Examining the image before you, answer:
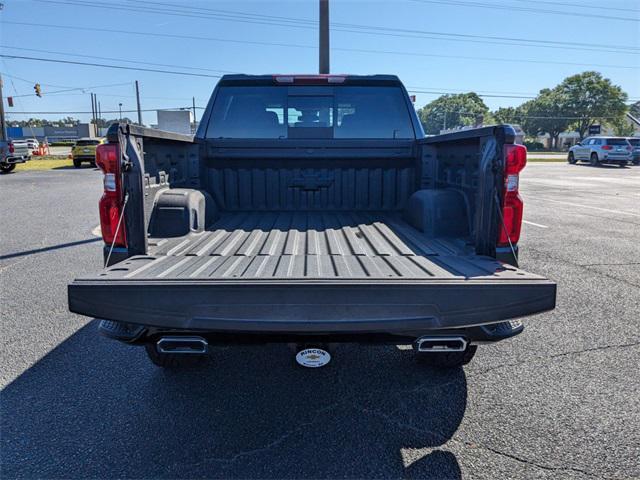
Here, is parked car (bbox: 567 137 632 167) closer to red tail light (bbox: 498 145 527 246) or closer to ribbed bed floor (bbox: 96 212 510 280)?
ribbed bed floor (bbox: 96 212 510 280)

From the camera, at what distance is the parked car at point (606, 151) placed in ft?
94.6

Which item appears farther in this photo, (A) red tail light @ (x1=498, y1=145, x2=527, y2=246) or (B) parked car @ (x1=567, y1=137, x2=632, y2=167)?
(B) parked car @ (x1=567, y1=137, x2=632, y2=167)

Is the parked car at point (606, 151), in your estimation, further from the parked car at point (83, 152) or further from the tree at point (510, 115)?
the tree at point (510, 115)

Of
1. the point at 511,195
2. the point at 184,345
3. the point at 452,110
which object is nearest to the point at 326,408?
the point at 184,345

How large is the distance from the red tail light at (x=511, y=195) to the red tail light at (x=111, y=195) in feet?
7.04

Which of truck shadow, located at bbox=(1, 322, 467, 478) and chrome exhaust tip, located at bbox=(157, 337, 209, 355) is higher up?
chrome exhaust tip, located at bbox=(157, 337, 209, 355)

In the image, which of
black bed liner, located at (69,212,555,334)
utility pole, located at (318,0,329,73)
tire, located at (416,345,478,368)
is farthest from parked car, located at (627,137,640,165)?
black bed liner, located at (69,212,555,334)

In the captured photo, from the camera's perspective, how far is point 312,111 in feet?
14.7

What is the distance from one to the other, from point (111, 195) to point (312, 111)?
2455mm

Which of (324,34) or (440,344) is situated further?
(324,34)

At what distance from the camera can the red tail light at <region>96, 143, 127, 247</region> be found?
2457mm

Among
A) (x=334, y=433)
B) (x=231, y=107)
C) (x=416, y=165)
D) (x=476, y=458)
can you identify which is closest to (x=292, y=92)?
(x=231, y=107)

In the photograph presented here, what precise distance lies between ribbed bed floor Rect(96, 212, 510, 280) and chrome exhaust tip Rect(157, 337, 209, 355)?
31 centimetres

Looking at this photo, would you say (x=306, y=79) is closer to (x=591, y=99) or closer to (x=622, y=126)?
(x=591, y=99)
